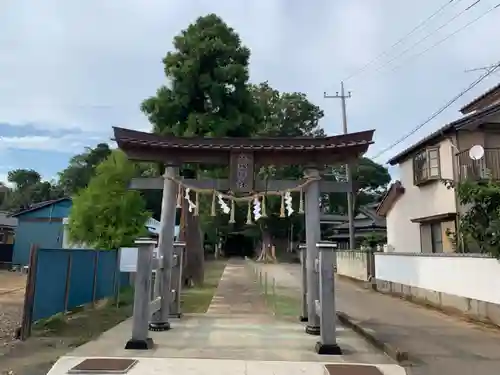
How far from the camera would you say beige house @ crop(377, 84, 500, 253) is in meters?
13.5

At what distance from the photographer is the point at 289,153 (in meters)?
8.45

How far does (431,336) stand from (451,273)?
2932 mm

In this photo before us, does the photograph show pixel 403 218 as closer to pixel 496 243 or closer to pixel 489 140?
pixel 489 140

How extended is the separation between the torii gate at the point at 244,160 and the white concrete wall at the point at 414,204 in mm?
7028

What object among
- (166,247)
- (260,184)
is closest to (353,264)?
(260,184)

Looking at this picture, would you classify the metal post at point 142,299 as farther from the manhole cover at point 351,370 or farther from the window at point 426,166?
the window at point 426,166

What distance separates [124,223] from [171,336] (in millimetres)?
8624

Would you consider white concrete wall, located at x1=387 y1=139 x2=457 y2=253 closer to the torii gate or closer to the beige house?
the beige house

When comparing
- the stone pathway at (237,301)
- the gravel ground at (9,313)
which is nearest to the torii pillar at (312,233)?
the stone pathway at (237,301)

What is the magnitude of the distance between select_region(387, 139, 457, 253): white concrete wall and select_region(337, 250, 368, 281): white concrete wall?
5.18 ft

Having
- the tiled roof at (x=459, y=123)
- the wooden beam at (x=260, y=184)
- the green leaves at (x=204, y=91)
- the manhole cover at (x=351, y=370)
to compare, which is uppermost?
the green leaves at (x=204, y=91)

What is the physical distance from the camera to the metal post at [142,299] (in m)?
6.44

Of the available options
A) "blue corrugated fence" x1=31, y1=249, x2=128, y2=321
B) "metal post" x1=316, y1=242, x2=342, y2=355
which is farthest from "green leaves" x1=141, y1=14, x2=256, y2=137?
"metal post" x1=316, y1=242, x2=342, y2=355

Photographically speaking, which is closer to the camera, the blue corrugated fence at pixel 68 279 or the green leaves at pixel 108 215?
the blue corrugated fence at pixel 68 279
